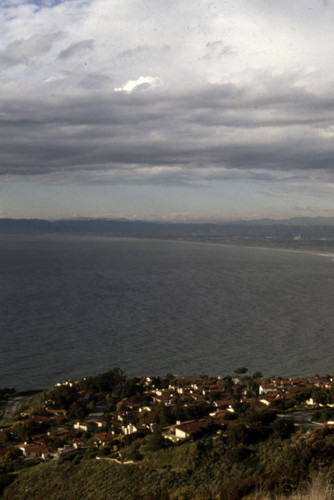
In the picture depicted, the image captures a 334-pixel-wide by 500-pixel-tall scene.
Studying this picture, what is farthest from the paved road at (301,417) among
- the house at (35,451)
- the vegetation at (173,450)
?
the house at (35,451)

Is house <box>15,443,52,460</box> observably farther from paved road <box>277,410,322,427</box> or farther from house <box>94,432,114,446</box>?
paved road <box>277,410,322,427</box>

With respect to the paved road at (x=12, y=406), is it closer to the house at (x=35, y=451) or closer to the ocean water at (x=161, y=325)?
the ocean water at (x=161, y=325)

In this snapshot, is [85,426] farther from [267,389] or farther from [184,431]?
[267,389]

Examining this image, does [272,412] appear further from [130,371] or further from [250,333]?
[250,333]

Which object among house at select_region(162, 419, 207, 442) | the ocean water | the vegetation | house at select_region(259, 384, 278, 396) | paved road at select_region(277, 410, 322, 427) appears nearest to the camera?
the vegetation

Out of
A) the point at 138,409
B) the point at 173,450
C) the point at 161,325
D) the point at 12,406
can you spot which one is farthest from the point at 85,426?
the point at 161,325

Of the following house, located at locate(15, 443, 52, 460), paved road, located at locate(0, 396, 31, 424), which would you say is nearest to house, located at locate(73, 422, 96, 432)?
house, located at locate(15, 443, 52, 460)

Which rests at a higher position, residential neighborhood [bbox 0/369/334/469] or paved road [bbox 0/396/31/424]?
residential neighborhood [bbox 0/369/334/469]
